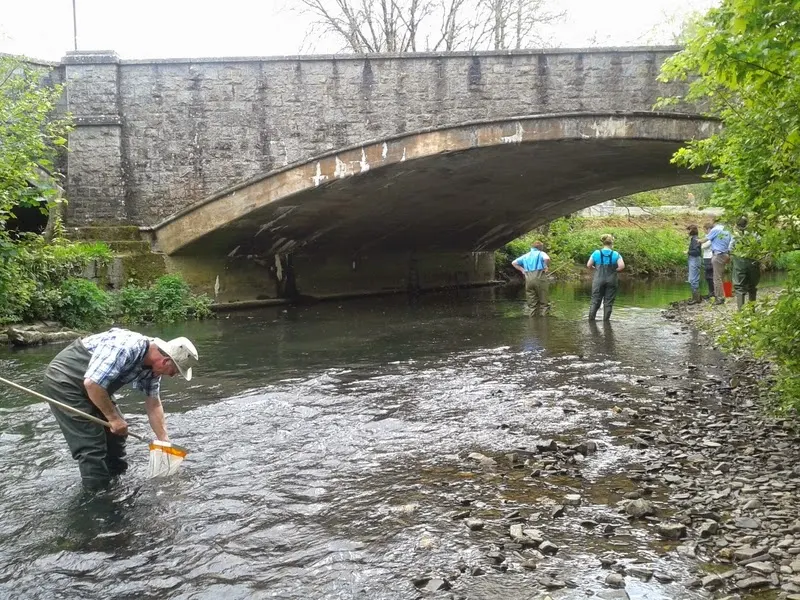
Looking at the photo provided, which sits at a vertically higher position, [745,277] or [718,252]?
[718,252]

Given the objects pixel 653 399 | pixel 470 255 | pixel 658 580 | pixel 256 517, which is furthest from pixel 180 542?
pixel 470 255

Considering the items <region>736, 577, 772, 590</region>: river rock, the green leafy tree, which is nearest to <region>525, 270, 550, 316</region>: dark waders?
the green leafy tree

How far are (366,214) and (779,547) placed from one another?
14.2 meters

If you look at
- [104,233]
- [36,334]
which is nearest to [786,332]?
[36,334]

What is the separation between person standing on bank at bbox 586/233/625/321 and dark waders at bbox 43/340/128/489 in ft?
30.4

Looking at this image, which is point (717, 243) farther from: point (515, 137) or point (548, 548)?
point (548, 548)

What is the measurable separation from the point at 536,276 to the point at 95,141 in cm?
936

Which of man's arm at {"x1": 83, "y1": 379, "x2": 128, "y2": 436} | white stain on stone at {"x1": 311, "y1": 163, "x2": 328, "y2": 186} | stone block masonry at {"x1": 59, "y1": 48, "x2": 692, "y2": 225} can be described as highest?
stone block masonry at {"x1": 59, "y1": 48, "x2": 692, "y2": 225}

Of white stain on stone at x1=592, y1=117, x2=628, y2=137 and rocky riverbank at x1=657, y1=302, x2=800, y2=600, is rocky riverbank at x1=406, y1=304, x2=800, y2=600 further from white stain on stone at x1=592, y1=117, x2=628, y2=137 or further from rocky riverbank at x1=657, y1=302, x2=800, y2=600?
white stain on stone at x1=592, y1=117, x2=628, y2=137

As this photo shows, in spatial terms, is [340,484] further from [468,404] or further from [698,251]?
[698,251]

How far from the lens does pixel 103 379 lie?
4.00 metres

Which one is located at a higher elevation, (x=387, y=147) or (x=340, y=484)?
(x=387, y=147)

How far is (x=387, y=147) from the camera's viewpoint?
1284 centimetres

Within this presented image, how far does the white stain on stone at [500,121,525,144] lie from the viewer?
40.9ft
